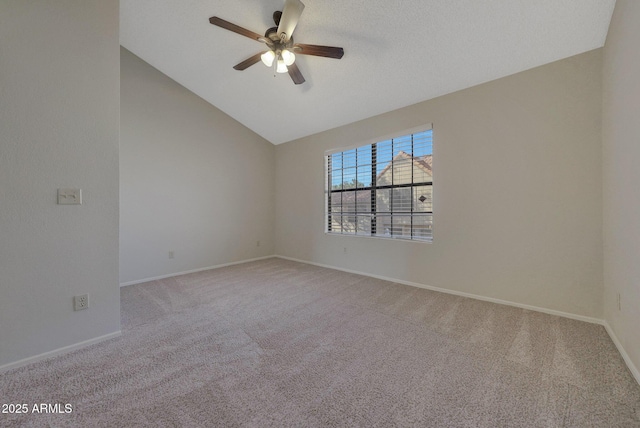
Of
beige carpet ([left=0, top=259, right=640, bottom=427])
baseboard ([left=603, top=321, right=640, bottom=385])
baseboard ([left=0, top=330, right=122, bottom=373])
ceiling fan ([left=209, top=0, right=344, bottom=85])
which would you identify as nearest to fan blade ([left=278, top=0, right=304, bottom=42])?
ceiling fan ([left=209, top=0, right=344, bottom=85])

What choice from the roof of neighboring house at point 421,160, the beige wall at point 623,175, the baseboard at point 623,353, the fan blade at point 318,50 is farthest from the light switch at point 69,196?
the baseboard at point 623,353

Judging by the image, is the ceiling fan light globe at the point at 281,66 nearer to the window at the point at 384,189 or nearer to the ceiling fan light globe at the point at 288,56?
the ceiling fan light globe at the point at 288,56

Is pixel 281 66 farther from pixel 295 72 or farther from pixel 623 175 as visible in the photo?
pixel 623 175

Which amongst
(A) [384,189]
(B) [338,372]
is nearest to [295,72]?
(A) [384,189]

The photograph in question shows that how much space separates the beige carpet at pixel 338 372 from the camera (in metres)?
1.28

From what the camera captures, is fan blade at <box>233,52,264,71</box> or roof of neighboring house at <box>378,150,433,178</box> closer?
fan blade at <box>233,52,264,71</box>

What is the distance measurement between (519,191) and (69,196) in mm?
4027

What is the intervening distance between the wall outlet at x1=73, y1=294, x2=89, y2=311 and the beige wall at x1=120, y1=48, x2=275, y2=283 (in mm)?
1776

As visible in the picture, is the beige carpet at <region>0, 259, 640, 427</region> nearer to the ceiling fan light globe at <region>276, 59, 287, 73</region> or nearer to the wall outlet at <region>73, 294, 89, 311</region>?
the wall outlet at <region>73, 294, 89, 311</region>

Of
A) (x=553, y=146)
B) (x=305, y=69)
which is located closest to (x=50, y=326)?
(x=305, y=69)

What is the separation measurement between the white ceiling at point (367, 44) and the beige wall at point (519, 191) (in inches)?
9.4

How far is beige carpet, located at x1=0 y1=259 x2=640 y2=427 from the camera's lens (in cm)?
128

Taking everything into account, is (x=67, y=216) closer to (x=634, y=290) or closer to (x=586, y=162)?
(x=634, y=290)

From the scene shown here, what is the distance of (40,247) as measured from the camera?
5.77 feet
